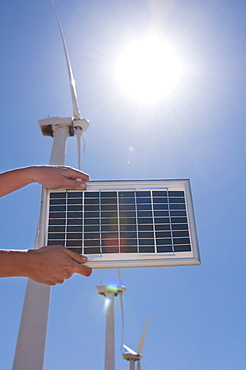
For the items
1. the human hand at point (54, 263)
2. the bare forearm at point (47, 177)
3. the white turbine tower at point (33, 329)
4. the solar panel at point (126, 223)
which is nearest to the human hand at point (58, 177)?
the bare forearm at point (47, 177)

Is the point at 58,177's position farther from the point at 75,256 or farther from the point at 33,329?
the point at 33,329

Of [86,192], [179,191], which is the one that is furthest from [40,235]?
[179,191]

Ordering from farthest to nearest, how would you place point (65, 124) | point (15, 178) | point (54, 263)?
point (65, 124), point (15, 178), point (54, 263)

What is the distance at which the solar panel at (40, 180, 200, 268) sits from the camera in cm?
414

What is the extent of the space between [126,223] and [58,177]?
3.42ft

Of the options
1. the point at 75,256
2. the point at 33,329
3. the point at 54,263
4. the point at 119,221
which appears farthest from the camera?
the point at 33,329

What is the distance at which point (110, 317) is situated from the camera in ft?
125

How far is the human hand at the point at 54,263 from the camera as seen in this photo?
3.80 meters

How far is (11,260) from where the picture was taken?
3855mm

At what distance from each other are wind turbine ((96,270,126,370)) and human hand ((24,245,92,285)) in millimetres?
34978

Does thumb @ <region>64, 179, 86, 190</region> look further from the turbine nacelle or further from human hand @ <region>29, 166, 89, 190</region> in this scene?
the turbine nacelle

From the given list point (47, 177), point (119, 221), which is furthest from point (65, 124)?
point (119, 221)

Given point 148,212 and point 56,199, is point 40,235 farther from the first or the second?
point 148,212

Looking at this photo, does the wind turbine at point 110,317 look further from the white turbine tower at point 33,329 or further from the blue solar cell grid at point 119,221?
the blue solar cell grid at point 119,221
